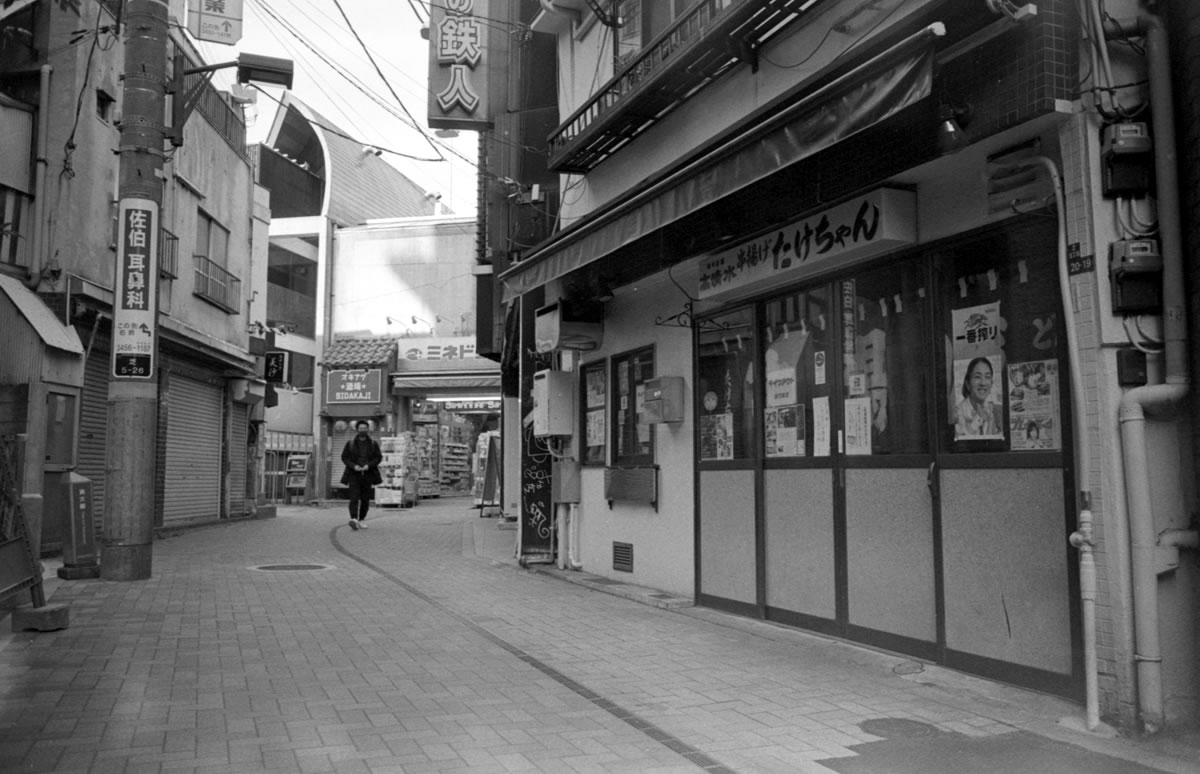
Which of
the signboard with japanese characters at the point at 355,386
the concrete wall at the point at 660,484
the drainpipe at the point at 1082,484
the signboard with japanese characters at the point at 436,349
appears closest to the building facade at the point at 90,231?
the concrete wall at the point at 660,484

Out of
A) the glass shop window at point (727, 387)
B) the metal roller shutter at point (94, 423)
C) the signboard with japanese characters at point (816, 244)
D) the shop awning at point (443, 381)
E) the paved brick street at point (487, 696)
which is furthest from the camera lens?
the shop awning at point (443, 381)

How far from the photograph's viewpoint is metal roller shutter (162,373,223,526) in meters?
A: 17.1

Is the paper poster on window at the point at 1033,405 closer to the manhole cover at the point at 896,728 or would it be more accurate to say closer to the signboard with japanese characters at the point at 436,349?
the manhole cover at the point at 896,728

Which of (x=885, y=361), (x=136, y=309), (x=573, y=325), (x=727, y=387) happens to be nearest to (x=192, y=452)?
(x=136, y=309)

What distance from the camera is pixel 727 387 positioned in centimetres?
827

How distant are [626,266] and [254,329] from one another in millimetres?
14607

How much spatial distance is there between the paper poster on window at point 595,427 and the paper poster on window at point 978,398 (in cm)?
521

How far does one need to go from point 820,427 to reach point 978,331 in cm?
160

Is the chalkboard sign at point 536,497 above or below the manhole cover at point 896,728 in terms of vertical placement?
above

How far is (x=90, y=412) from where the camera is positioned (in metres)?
13.6

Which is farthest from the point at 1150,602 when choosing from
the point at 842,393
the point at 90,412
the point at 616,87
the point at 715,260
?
the point at 90,412

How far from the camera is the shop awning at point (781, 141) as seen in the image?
15.7ft

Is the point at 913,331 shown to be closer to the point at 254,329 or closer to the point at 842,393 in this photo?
the point at 842,393

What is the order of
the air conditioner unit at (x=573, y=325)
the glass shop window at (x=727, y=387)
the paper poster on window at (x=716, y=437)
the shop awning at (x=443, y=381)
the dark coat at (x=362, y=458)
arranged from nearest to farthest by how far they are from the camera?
1. the glass shop window at (x=727, y=387)
2. the paper poster on window at (x=716, y=437)
3. the air conditioner unit at (x=573, y=325)
4. the dark coat at (x=362, y=458)
5. the shop awning at (x=443, y=381)
